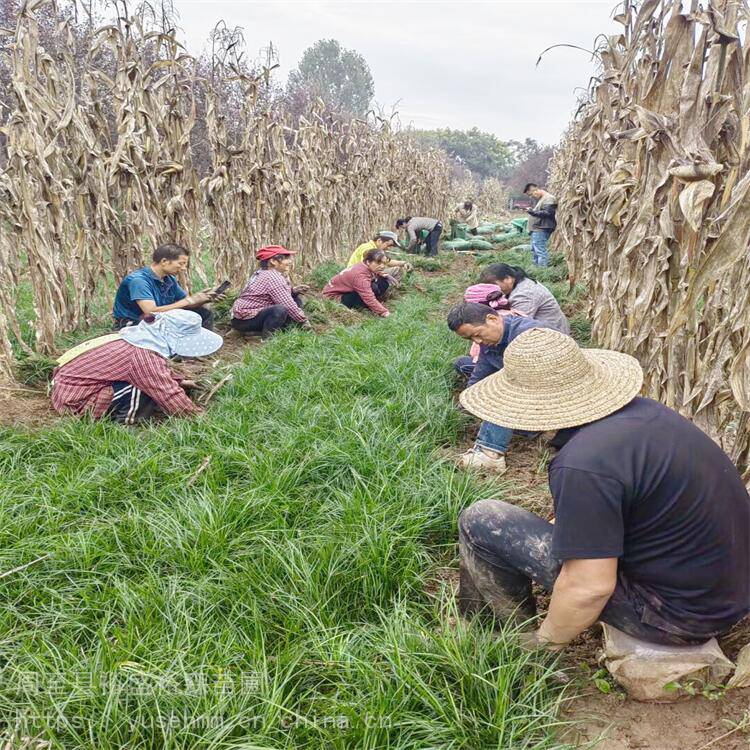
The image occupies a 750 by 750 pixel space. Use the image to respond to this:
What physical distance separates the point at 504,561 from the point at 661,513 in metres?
0.58

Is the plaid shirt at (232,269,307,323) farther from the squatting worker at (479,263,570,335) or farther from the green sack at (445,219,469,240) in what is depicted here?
the green sack at (445,219,469,240)

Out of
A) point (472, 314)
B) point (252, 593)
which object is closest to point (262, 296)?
point (472, 314)

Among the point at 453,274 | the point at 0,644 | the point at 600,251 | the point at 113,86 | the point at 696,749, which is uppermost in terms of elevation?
the point at 113,86

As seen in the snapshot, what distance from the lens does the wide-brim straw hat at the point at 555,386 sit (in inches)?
64.1

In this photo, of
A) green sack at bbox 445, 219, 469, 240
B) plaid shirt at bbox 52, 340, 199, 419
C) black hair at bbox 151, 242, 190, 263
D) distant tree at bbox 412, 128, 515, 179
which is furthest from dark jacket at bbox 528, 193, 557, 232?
distant tree at bbox 412, 128, 515, 179

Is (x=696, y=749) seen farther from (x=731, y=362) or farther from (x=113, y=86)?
(x=113, y=86)

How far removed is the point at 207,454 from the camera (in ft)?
9.86

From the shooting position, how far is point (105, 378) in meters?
3.41

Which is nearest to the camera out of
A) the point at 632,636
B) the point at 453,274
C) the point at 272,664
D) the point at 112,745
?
the point at 112,745

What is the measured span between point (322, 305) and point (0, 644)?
196 inches

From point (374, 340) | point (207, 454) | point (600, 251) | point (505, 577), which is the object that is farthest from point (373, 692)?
point (600, 251)

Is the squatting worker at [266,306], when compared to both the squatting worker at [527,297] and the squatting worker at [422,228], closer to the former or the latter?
the squatting worker at [527,297]

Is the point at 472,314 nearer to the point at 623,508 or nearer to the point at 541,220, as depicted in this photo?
the point at 623,508

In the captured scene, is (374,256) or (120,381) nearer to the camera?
(120,381)
